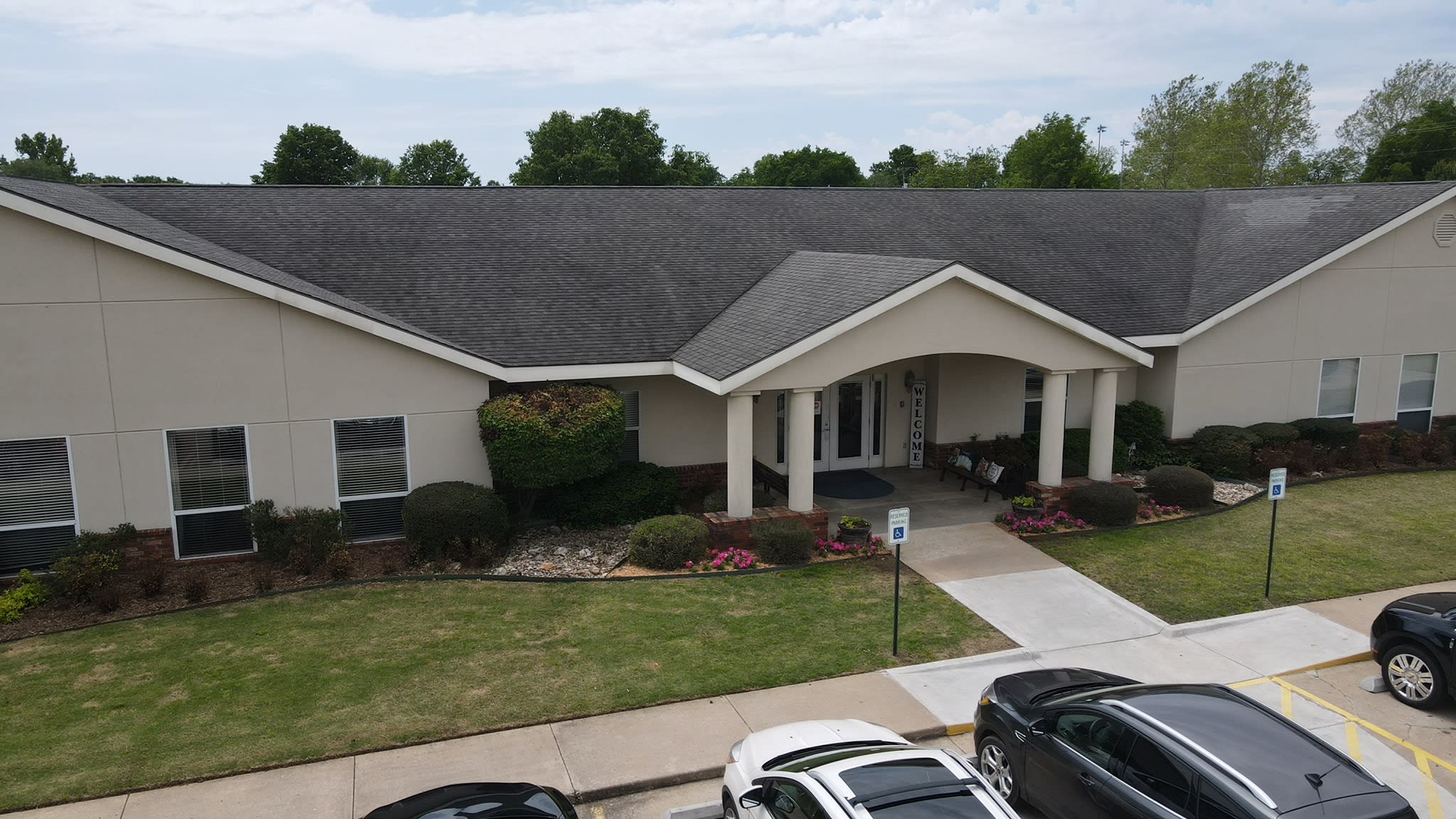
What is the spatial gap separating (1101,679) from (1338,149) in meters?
78.8

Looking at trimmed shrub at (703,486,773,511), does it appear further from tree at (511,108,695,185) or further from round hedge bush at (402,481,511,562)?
tree at (511,108,695,185)

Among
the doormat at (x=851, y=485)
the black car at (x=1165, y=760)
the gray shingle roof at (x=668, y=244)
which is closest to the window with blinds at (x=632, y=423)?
the gray shingle roof at (x=668, y=244)

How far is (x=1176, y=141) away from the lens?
72062 mm

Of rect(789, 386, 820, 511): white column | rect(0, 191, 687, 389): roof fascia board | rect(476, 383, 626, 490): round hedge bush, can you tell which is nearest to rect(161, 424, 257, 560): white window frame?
rect(0, 191, 687, 389): roof fascia board

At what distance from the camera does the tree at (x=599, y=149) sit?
60375 millimetres

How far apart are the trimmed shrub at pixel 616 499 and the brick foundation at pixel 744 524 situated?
58.3 inches

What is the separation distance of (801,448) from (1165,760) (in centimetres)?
878

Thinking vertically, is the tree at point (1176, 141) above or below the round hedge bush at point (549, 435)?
above

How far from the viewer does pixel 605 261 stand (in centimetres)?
1941

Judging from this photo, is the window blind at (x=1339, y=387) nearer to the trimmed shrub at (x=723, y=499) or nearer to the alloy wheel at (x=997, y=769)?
the trimmed shrub at (x=723, y=499)

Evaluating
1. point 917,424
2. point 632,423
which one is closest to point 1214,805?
point 632,423

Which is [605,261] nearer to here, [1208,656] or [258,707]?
[258,707]

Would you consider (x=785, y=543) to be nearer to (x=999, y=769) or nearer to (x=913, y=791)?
(x=999, y=769)

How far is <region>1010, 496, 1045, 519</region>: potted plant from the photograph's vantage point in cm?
1695
